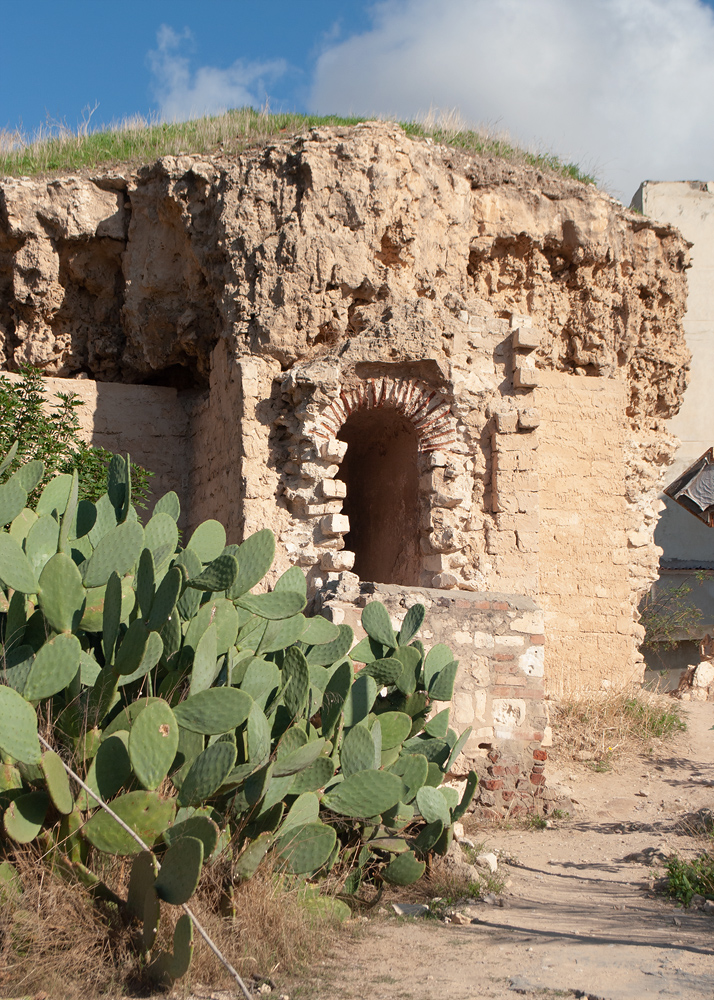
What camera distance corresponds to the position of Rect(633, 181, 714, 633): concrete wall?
1469cm

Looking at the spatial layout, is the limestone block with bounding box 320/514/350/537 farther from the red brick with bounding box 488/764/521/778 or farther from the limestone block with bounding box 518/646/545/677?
the red brick with bounding box 488/764/521/778

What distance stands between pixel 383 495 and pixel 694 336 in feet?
30.4

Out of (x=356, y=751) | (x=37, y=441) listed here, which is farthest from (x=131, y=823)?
(x=37, y=441)

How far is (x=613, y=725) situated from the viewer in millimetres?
6449

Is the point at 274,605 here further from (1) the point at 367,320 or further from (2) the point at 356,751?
(1) the point at 367,320

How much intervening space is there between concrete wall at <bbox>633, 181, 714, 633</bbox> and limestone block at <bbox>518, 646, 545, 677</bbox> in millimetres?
10570

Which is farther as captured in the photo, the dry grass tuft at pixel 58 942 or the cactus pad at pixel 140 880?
the cactus pad at pixel 140 880

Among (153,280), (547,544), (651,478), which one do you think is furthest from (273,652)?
(651,478)

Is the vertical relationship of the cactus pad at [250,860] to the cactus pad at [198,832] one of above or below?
below

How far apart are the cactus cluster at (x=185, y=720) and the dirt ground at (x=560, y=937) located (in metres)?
0.38

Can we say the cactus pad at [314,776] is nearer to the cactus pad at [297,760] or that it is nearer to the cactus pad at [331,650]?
the cactus pad at [297,760]

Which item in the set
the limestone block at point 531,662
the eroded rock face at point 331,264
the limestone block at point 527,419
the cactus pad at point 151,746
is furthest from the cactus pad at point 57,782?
the limestone block at point 527,419

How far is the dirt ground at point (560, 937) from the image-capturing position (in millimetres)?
2586

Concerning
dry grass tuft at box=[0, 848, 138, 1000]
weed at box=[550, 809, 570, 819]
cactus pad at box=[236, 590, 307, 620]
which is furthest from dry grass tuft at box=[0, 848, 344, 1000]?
weed at box=[550, 809, 570, 819]
